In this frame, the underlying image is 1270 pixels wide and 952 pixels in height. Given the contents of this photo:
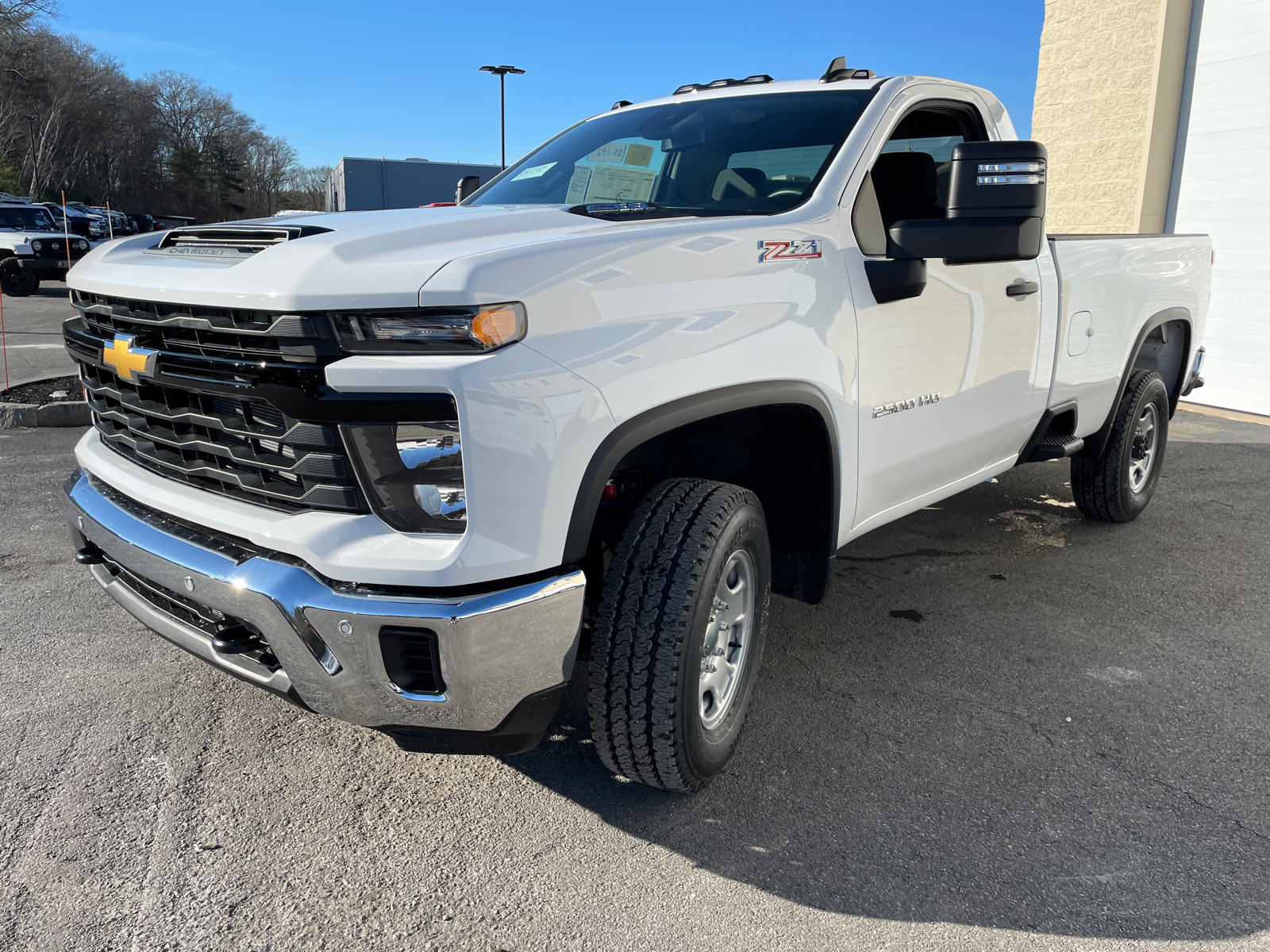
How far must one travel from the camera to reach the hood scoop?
7.11ft

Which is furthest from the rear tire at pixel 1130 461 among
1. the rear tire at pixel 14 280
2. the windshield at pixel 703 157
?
the rear tire at pixel 14 280

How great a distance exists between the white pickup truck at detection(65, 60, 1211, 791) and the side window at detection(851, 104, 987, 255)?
0.07 feet

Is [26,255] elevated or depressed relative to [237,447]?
elevated

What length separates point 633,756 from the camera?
2289 mm

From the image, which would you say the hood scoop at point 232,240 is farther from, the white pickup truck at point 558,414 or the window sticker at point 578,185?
the window sticker at point 578,185

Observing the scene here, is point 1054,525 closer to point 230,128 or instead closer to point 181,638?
point 181,638

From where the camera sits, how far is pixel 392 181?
35.5m

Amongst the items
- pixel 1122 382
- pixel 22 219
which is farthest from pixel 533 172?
pixel 22 219

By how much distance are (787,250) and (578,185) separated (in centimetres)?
119

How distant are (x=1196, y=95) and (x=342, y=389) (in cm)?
1071

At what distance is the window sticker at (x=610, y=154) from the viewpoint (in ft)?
11.3

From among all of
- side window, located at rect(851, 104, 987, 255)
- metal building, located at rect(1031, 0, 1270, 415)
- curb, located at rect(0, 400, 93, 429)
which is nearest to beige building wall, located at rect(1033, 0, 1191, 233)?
metal building, located at rect(1031, 0, 1270, 415)

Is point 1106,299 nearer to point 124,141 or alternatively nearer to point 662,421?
point 662,421

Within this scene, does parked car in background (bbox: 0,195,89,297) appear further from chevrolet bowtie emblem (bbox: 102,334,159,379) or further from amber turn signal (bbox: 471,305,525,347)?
amber turn signal (bbox: 471,305,525,347)
